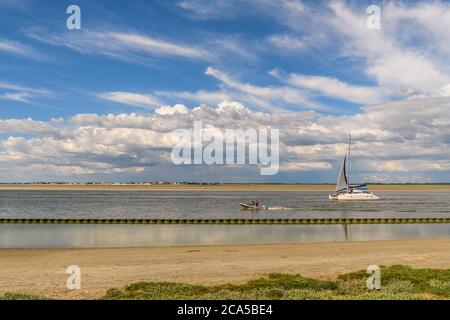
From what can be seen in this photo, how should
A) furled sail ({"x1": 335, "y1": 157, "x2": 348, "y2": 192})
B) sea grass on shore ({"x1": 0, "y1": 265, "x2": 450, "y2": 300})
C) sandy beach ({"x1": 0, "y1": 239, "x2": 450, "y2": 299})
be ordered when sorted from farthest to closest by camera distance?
1. furled sail ({"x1": 335, "y1": 157, "x2": 348, "y2": 192})
2. sandy beach ({"x1": 0, "y1": 239, "x2": 450, "y2": 299})
3. sea grass on shore ({"x1": 0, "y1": 265, "x2": 450, "y2": 300})

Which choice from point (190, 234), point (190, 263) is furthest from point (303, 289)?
point (190, 234)

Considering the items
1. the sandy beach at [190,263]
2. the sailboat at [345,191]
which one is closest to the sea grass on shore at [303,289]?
the sandy beach at [190,263]

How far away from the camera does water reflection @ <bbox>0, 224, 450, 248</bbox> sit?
43.1m

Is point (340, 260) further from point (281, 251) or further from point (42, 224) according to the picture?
point (42, 224)

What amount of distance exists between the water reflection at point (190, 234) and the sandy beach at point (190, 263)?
6943 mm

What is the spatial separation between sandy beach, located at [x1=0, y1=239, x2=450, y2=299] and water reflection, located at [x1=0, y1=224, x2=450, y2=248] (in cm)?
694

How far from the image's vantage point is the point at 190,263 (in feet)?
90.3

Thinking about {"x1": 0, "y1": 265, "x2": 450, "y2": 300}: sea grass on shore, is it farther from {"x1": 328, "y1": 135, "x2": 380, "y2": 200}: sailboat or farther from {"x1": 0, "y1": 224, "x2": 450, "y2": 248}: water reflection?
{"x1": 328, "y1": 135, "x2": 380, "y2": 200}: sailboat

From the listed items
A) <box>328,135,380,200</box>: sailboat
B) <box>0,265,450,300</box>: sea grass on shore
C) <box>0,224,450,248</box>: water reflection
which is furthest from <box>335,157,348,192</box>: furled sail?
<box>0,265,450,300</box>: sea grass on shore

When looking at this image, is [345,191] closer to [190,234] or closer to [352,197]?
[352,197]

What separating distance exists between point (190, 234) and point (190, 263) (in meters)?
22.1

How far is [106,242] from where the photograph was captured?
43094mm

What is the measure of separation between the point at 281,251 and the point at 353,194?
96.7 m
